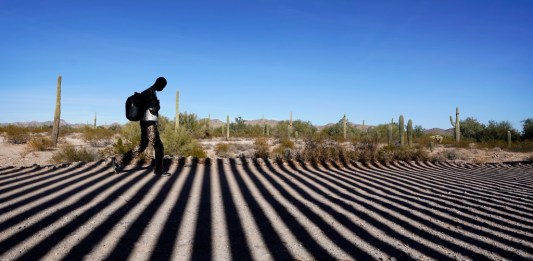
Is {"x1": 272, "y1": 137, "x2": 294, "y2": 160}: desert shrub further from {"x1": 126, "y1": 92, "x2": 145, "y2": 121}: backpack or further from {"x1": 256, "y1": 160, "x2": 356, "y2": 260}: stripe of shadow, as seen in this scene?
{"x1": 256, "y1": 160, "x2": 356, "y2": 260}: stripe of shadow

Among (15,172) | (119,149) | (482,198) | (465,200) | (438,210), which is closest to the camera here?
(438,210)

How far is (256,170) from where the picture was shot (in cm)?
745

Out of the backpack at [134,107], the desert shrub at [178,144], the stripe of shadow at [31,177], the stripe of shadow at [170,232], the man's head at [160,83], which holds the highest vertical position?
the man's head at [160,83]

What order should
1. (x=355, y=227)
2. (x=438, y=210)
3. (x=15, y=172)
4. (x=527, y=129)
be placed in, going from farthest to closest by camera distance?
(x=527, y=129), (x=15, y=172), (x=438, y=210), (x=355, y=227)

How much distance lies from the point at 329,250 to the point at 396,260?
0.48 metres

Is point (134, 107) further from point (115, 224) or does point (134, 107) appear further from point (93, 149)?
point (93, 149)

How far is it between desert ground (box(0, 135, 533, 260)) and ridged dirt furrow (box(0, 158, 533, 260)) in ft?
0.04

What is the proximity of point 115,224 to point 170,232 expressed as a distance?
0.55m

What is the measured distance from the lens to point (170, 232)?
291 centimetres

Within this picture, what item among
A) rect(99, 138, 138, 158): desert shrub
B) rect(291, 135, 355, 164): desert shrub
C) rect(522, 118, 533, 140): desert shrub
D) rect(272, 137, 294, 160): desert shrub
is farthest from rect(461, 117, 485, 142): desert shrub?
rect(99, 138, 138, 158): desert shrub

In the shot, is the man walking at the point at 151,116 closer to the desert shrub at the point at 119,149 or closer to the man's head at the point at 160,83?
the man's head at the point at 160,83

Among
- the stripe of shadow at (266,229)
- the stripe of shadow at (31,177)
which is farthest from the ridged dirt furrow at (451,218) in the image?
the stripe of shadow at (31,177)

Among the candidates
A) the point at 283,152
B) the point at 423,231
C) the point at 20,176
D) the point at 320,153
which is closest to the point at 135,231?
the point at 423,231

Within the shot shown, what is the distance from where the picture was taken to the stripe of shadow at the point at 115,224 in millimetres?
2389
